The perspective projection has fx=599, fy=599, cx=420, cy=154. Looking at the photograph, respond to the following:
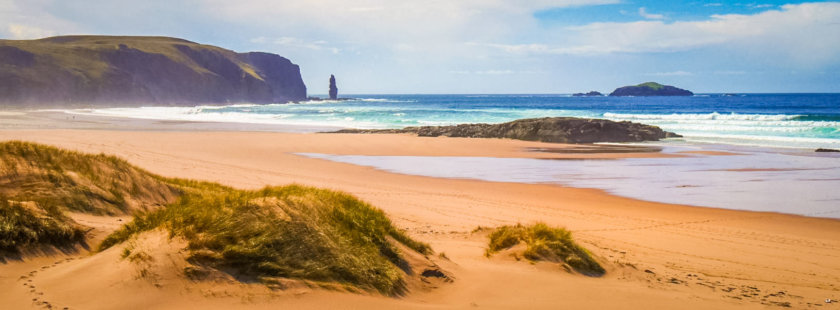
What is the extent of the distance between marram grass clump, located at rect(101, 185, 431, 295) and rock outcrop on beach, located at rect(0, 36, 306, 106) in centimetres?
10094

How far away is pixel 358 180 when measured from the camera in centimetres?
1600

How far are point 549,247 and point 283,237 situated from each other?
3256mm

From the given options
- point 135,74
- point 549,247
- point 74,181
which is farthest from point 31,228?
point 135,74

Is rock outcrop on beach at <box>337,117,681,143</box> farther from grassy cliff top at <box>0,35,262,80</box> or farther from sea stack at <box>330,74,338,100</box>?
sea stack at <box>330,74,338,100</box>

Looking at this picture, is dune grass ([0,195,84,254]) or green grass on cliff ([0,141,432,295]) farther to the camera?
dune grass ([0,195,84,254])

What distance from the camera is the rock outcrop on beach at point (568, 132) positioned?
32.7m

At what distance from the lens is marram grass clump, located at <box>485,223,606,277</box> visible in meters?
6.61

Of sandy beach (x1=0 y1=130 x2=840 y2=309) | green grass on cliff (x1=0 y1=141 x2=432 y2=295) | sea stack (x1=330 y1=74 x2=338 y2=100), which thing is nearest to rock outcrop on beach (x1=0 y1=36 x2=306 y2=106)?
sea stack (x1=330 y1=74 x2=338 y2=100)

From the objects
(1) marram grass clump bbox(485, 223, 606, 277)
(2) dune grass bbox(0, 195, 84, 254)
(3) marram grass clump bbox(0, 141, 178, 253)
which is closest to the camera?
(2) dune grass bbox(0, 195, 84, 254)

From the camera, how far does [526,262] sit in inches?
263

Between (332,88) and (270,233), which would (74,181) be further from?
(332,88)

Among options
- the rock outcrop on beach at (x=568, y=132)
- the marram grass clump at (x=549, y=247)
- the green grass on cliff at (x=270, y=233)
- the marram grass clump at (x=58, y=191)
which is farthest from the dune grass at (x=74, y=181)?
the rock outcrop on beach at (x=568, y=132)

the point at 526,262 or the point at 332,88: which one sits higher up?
the point at 332,88

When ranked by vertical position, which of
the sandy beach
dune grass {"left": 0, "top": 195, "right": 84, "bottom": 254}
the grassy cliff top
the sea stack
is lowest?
the sandy beach
